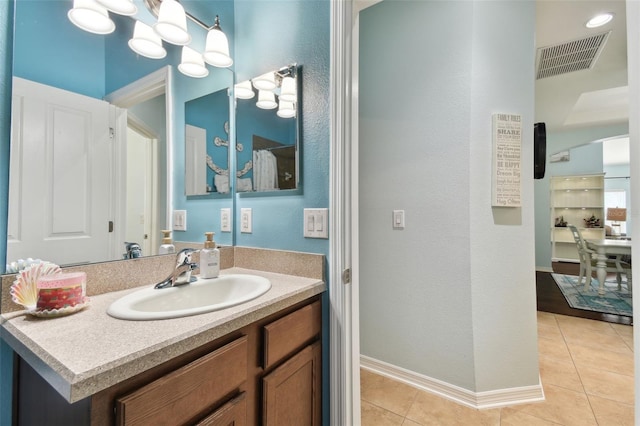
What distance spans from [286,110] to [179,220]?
0.74m

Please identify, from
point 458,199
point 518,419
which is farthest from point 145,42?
point 518,419

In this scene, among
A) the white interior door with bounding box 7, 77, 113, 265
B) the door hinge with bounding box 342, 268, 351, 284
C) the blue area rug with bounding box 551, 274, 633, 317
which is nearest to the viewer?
the white interior door with bounding box 7, 77, 113, 265

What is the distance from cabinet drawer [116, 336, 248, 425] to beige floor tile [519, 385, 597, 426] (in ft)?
5.87

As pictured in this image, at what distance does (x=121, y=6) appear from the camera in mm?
1026

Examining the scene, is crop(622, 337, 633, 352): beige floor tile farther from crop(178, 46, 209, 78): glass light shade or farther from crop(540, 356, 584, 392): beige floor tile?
crop(178, 46, 209, 78): glass light shade

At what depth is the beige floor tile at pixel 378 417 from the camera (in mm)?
1522

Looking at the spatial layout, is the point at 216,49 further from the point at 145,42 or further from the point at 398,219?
the point at 398,219

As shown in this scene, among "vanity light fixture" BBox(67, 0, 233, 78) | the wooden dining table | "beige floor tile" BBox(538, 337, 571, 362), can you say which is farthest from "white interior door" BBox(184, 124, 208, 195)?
the wooden dining table

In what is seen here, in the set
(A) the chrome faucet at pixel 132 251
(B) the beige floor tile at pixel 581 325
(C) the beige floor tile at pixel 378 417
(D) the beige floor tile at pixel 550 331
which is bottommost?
(C) the beige floor tile at pixel 378 417

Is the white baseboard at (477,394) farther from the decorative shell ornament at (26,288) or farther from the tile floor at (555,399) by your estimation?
the decorative shell ornament at (26,288)

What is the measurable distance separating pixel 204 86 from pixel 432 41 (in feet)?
4.64

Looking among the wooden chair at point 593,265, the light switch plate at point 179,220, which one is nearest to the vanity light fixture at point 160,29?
the light switch plate at point 179,220

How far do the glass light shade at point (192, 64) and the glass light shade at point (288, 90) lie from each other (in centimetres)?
44

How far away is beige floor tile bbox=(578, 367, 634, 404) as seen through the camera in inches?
68.1
